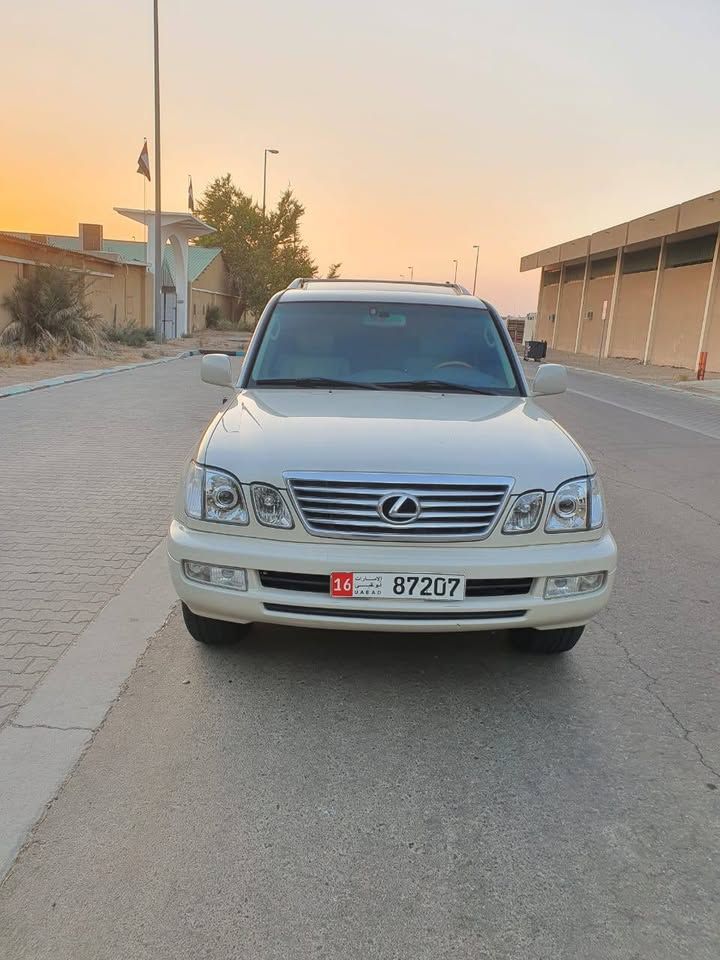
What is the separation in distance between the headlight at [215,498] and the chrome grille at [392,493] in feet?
0.80

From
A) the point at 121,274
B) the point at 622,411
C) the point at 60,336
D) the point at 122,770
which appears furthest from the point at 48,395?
the point at 121,274

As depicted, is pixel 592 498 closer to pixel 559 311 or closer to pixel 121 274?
pixel 121 274

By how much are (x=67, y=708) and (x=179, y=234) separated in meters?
40.6

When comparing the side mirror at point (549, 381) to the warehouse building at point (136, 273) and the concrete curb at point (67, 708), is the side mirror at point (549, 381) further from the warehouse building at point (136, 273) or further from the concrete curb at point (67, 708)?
the warehouse building at point (136, 273)

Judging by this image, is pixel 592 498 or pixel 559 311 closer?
pixel 592 498

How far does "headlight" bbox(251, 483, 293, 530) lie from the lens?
333cm

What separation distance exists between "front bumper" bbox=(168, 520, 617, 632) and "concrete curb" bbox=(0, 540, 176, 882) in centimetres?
65

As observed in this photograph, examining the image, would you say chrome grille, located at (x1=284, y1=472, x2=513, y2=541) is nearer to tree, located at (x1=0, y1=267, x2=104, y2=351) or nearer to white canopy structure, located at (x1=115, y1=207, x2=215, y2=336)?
tree, located at (x1=0, y1=267, x2=104, y2=351)

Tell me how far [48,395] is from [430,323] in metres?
11.3

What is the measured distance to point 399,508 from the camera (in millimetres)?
3262

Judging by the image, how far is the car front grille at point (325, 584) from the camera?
330cm

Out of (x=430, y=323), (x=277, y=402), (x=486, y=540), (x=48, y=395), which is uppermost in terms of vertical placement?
(x=430, y=323)

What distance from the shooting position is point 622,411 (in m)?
16.4

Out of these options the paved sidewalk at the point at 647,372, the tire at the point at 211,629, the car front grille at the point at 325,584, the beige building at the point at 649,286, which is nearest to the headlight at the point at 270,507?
the car front grille at the point at 325,584
